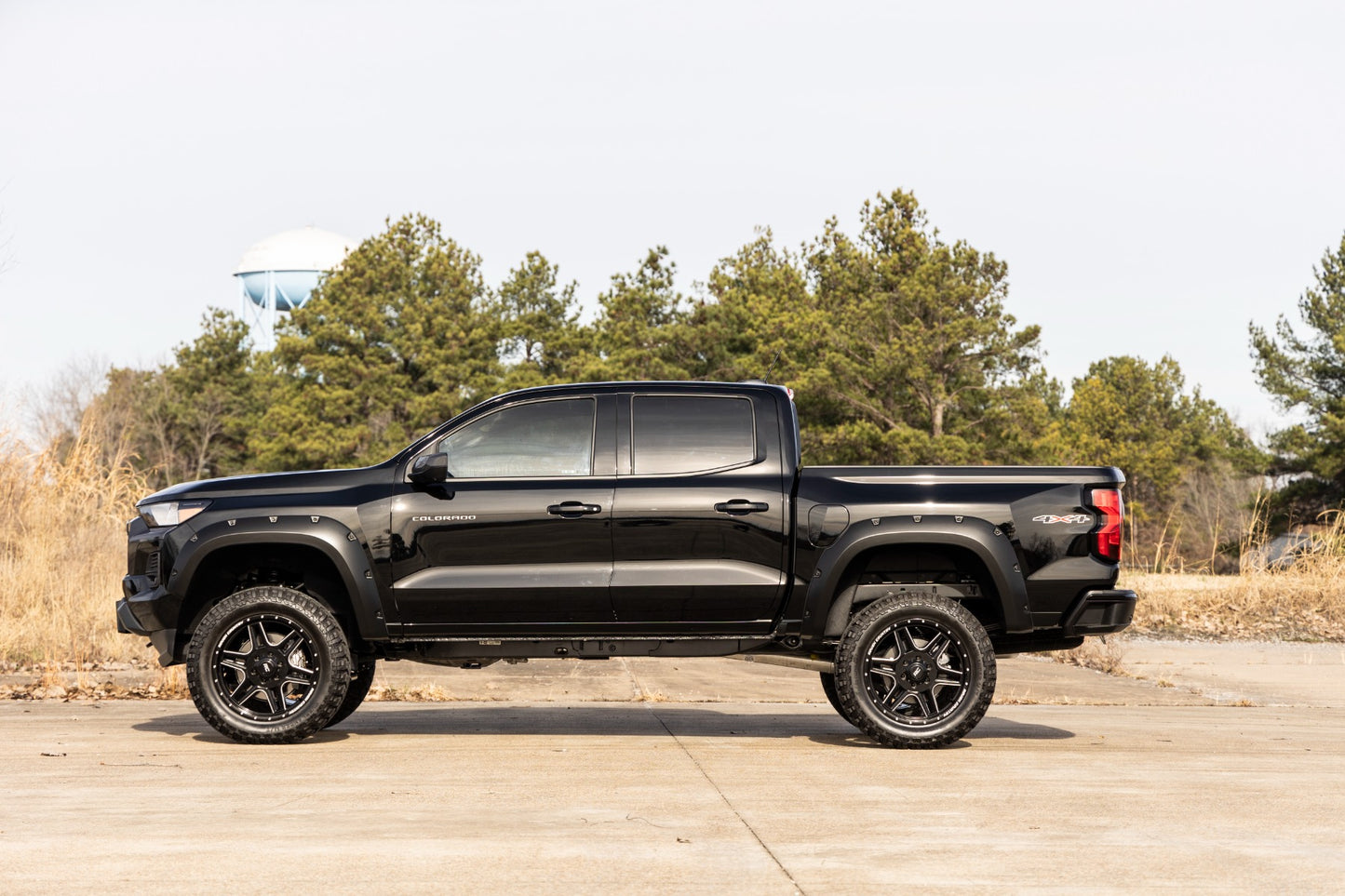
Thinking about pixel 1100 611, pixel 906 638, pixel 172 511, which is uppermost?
pixel 172 511

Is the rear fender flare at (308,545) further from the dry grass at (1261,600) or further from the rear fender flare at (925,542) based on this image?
the dry grass at (1261,600)

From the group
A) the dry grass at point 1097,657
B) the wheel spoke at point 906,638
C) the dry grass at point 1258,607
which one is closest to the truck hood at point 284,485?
the wheel spoke at point 906,638

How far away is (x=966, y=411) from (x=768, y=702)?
36.8m

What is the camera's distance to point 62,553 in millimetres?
15102

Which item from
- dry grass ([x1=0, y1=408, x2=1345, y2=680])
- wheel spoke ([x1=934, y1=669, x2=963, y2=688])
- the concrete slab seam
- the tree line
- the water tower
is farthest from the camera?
the water tower

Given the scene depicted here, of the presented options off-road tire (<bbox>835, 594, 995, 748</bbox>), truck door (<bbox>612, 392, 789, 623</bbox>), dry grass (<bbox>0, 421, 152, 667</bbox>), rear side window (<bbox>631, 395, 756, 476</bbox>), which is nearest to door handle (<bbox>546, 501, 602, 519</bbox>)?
truck door (<bbox>612, 392, 789, 623</bbox>)

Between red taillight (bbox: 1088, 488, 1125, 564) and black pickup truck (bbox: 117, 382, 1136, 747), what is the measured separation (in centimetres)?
1

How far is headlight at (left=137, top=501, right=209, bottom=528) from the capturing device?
8641 mm

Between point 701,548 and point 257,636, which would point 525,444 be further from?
point 257,636

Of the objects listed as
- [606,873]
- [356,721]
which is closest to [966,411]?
[356,721]

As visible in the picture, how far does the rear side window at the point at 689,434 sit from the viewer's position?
864 centimetres

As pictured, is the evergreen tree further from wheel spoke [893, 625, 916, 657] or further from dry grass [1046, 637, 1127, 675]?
wheel spoke [893, 625, 916, 657]

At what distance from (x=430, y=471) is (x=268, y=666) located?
152 centimetres

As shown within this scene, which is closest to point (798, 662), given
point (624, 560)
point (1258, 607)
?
point (624, 560)
